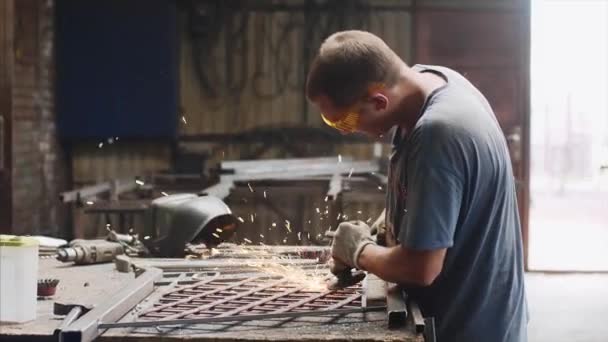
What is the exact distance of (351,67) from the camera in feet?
6.44

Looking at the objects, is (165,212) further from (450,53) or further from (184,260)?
(450,53)

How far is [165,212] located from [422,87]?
1.28 m

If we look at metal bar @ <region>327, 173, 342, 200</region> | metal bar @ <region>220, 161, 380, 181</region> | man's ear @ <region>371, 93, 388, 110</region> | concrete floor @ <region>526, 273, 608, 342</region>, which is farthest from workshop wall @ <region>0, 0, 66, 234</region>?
man's ear @ <region>371, 93, 388, 110</region>

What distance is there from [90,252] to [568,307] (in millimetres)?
4270

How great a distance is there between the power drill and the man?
3.90 feet

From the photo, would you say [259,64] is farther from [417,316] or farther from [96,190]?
[417,316]

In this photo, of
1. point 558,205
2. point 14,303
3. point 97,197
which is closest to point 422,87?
point 14,303

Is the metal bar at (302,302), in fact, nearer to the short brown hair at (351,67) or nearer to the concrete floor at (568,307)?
the short brown hair at (351,67)

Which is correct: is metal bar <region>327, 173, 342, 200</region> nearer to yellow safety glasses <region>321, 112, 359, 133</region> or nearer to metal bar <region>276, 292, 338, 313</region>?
metal bar <region>276, 292, 338, 313</region>

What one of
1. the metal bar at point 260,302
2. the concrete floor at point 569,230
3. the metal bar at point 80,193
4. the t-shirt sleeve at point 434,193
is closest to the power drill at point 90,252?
the metal bar at point 260,302

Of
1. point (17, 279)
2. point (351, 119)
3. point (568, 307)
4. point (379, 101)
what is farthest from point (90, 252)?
point (568, 307)

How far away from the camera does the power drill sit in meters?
2.85

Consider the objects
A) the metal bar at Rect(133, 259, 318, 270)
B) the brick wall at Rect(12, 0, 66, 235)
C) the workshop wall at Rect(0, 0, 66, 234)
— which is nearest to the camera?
the metal bar at Rect(133, 259, 318, 270)

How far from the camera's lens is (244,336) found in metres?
1.85
